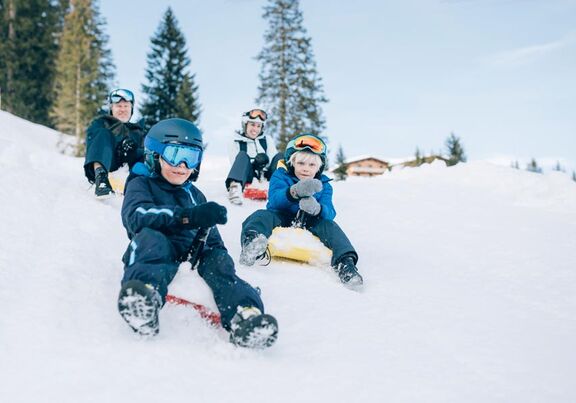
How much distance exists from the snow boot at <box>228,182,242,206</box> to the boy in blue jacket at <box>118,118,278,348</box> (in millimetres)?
2912

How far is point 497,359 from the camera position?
2309 millimetres

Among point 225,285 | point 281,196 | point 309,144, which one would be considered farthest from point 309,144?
point 225,285

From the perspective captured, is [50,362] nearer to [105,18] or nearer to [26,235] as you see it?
[26,235]

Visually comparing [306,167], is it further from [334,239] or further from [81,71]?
[81,71]

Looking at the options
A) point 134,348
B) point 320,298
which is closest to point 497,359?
point 320,298

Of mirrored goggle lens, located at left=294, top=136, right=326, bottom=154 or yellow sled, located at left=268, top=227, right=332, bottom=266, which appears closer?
yellow sled, located at left=268, top=227, right=332, bottom=266

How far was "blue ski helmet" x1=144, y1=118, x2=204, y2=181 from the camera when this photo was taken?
9.25 feet

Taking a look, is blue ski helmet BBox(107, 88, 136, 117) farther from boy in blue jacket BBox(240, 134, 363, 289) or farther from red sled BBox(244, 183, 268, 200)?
boy in blue jacket BBox(240, 134, 363, 289)

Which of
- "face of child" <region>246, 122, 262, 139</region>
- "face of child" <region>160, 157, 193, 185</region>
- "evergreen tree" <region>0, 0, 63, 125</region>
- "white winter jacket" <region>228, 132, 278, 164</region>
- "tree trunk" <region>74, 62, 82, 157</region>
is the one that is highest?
"evergreen tree" <region>0, 0, 63, 125</region>

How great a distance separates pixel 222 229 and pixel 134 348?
276 cm

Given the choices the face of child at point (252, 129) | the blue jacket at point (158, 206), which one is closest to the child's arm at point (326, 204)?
the blue jacket at point (158, 206)

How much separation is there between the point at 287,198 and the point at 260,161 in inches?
106

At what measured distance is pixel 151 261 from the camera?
7.85 ft

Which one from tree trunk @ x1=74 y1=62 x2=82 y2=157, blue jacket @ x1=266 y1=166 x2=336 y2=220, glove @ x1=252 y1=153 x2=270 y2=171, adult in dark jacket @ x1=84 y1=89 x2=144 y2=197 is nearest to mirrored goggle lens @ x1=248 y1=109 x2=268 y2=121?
glove @ x1=252 y1=153 x2=270 y2=171
